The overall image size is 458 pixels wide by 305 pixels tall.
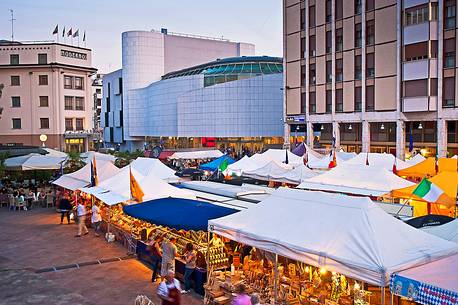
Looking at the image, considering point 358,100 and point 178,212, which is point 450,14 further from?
point 178,212

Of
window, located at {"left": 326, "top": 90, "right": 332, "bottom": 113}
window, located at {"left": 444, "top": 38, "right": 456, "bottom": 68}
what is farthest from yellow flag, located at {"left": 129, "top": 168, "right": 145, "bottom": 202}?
window, located at {"left": 326, "top": 90, "right": 332, "bottom": 113}

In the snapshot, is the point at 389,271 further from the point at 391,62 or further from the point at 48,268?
the point at 391,62

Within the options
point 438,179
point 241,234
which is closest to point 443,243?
point 241,234

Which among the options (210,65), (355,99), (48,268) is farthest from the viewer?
(210,65)

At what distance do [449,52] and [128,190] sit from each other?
93.7 ft

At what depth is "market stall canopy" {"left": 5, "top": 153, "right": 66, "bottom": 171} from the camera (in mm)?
29516

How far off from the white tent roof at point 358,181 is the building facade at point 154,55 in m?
76.5

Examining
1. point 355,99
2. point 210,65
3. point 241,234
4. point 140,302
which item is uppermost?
point 210,65

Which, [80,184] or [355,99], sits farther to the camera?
[355,99]

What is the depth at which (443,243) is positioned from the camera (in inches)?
348

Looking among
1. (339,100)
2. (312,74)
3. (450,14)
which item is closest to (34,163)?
(339,100)

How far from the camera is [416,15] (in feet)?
125

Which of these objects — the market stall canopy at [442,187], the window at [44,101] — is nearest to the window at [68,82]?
the window at [44,101]

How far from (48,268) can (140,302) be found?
6.90 m
